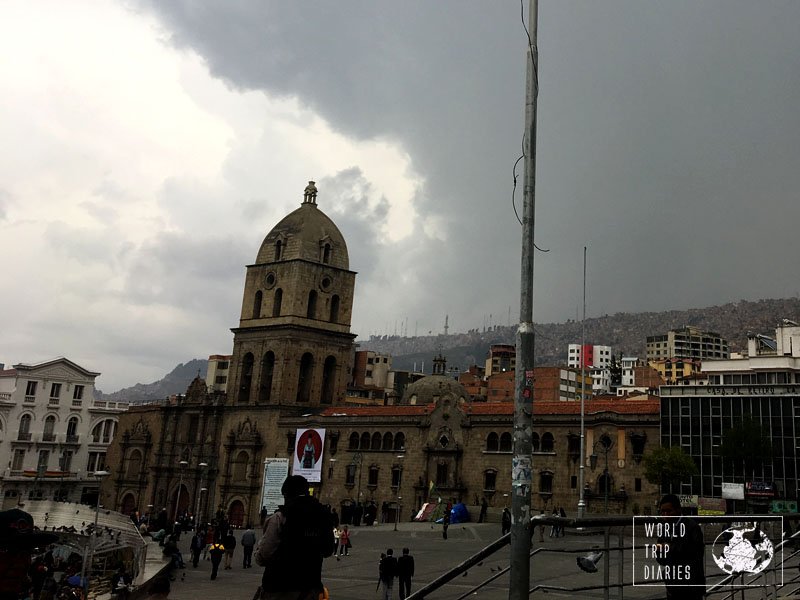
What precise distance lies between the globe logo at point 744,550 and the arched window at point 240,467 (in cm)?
6394

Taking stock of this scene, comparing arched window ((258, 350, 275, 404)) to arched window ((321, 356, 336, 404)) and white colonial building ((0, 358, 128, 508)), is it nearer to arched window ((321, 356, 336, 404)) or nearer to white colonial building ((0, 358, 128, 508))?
arched window ((321, 356, 336, 404))

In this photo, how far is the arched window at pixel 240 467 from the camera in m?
69.2

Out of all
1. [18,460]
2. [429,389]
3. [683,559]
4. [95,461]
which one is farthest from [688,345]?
[683,559]

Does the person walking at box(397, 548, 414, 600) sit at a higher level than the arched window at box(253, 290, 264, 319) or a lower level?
lower

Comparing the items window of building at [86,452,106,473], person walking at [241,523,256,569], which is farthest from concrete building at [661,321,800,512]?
window of building at [86,452,106,473]

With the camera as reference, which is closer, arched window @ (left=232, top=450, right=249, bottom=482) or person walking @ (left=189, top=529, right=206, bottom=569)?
person walking @ (left=189, top=529, right=206, bottom=569)

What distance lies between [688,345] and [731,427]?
131m

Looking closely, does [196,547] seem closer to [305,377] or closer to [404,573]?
[404,573]

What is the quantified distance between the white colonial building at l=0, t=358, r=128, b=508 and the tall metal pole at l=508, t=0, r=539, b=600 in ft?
238

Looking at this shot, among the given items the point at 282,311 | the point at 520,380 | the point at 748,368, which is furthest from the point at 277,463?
the point at 520,380

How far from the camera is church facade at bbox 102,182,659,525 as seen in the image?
50.7 m

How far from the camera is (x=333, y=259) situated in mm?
75875

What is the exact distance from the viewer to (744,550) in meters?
8.88

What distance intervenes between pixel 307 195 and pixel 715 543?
238 feet
